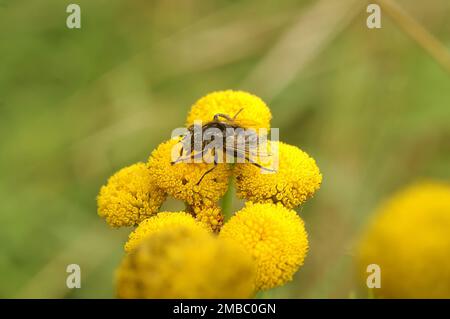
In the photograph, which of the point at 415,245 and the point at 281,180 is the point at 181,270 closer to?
the point at 415,245

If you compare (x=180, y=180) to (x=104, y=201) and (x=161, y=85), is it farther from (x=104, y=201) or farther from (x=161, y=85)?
(x=161, y=85)

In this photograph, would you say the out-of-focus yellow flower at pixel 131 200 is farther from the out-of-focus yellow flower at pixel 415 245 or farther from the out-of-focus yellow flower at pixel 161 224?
the out-of-focus yellow flower at pixel 415 245

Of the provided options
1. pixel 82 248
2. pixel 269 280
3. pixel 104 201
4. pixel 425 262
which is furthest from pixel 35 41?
pixel 425 262

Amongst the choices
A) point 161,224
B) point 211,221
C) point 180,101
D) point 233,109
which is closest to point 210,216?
point 211,221

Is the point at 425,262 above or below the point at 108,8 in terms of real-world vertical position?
below

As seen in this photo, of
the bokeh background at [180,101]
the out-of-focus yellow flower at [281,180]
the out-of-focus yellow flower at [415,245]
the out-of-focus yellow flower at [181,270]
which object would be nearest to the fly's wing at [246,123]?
the out-of-focus yellow flower at [281,180]

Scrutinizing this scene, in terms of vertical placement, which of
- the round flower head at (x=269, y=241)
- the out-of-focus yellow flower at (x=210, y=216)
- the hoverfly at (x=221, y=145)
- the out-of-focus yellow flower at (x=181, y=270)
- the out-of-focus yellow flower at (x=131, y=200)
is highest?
the hoverfly at (x=221, y=145)

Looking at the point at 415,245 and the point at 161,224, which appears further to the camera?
the point at 161,224
